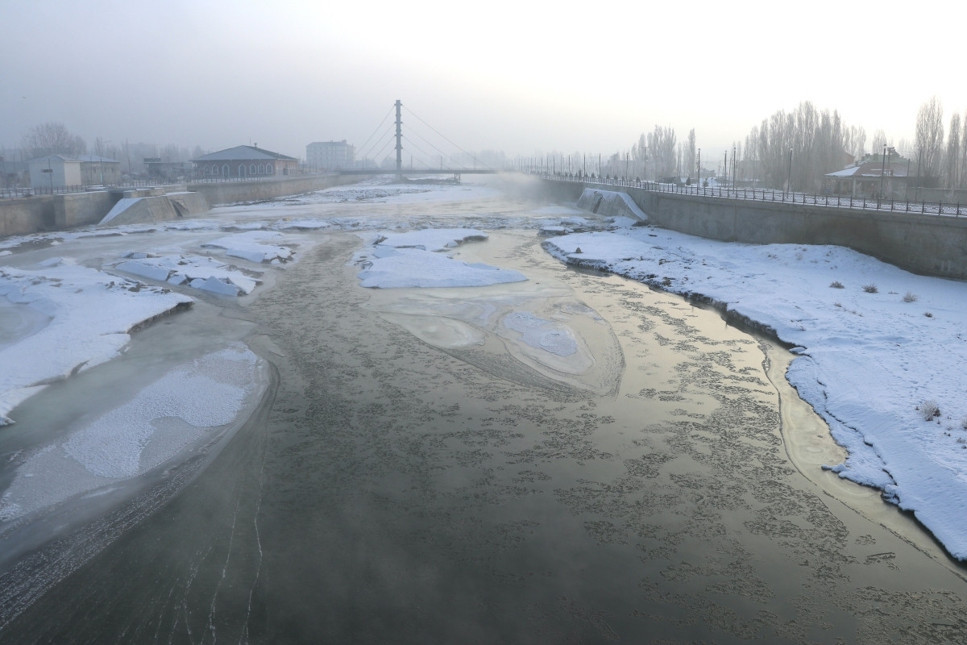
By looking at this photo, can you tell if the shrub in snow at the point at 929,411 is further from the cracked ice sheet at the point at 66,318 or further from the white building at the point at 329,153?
the white building at the point at 329,153

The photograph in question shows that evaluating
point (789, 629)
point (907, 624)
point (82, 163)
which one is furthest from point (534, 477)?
point (82, 163)

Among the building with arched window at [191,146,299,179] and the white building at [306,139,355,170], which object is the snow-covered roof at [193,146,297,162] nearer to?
the building with arched window at [191,146,299,179]

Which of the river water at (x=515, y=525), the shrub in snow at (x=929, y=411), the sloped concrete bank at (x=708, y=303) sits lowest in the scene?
the river water at (x=515, y=525)

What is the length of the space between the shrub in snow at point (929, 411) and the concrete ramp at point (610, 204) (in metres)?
31.2

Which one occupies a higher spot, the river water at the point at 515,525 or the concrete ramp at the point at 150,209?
the concrete ramp at the point at 150,209

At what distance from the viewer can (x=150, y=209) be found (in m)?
45.4

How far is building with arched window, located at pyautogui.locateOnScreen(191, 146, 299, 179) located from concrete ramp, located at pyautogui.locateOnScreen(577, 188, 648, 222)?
47.4 m

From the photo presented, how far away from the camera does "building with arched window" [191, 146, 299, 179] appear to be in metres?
87.2

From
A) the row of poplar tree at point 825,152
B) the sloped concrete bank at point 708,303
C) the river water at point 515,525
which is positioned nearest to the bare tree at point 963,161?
the row of poplar tree at point 825,152

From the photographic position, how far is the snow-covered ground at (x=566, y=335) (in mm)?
10062

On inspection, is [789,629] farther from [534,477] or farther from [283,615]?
[283,615]

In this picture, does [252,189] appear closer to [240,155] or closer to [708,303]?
[240,155]

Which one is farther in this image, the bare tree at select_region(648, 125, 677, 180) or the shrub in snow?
the bare tree at select_region(648, 125, 677, 180)

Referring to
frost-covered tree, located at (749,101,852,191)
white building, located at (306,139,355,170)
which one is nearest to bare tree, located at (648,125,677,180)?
frost-covered tree, located at (749,101,852,191)
